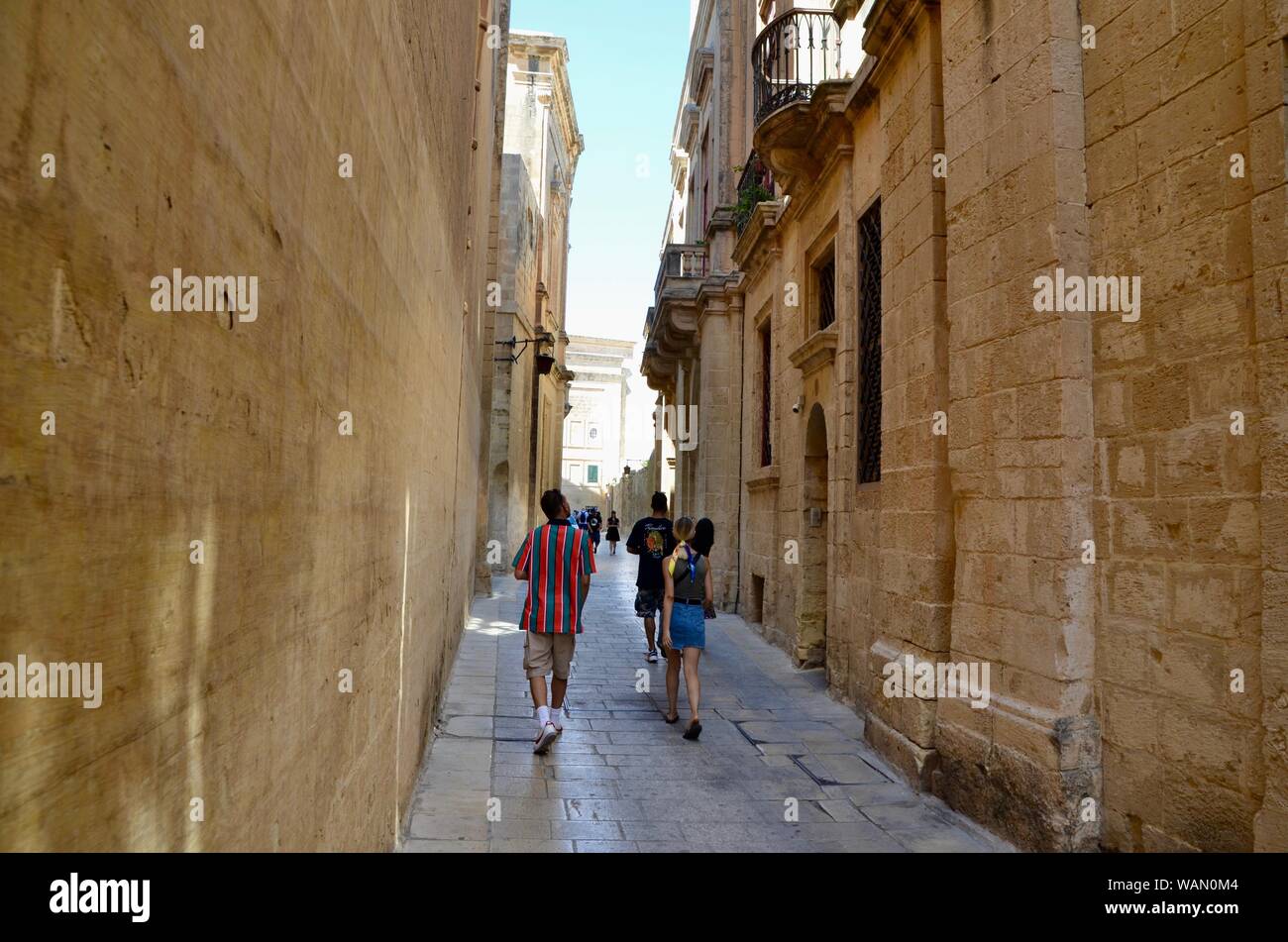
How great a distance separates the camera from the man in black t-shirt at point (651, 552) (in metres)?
9.75

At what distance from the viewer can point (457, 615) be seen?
385 inches

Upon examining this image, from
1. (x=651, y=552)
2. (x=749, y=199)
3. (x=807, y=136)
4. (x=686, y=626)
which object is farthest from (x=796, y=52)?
(x=686, y=626)

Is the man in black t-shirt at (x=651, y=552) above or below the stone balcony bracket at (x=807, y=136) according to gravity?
below

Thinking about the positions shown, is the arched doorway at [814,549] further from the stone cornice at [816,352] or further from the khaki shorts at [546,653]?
the khaki shorts at [546,653]

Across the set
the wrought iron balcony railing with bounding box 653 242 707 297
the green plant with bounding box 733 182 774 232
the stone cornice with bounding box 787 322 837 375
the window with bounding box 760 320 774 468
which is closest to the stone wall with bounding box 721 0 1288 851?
the stone cornice with bounding box 787 322 837 375

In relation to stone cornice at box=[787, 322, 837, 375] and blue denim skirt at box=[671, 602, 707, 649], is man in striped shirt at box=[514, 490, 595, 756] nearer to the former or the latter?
blue denim skirt at box=[671, 602, 707, 649]

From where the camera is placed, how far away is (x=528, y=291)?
23359mm

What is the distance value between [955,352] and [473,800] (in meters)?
4.21

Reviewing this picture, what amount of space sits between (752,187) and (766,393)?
370 centimetres

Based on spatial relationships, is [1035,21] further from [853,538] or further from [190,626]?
[190,626]

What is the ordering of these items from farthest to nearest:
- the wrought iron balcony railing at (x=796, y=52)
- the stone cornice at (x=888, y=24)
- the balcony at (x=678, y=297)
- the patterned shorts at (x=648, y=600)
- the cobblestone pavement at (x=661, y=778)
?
the balcony at (x=678, y=297)
the wrought iron balcony railing at (x=796, y=52)
the patterned shorts at (x=648, y=600)
the stone cornice at (x=888, y=24)
the cobblestone pavement at (x=661, y=778)

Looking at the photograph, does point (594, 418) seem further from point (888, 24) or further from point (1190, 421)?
point (1190, 421)

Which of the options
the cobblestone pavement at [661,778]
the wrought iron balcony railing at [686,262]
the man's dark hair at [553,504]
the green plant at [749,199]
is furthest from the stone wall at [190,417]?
the wrought iron balcony railing at [686,262]

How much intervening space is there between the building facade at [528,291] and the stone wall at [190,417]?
1380 cm
